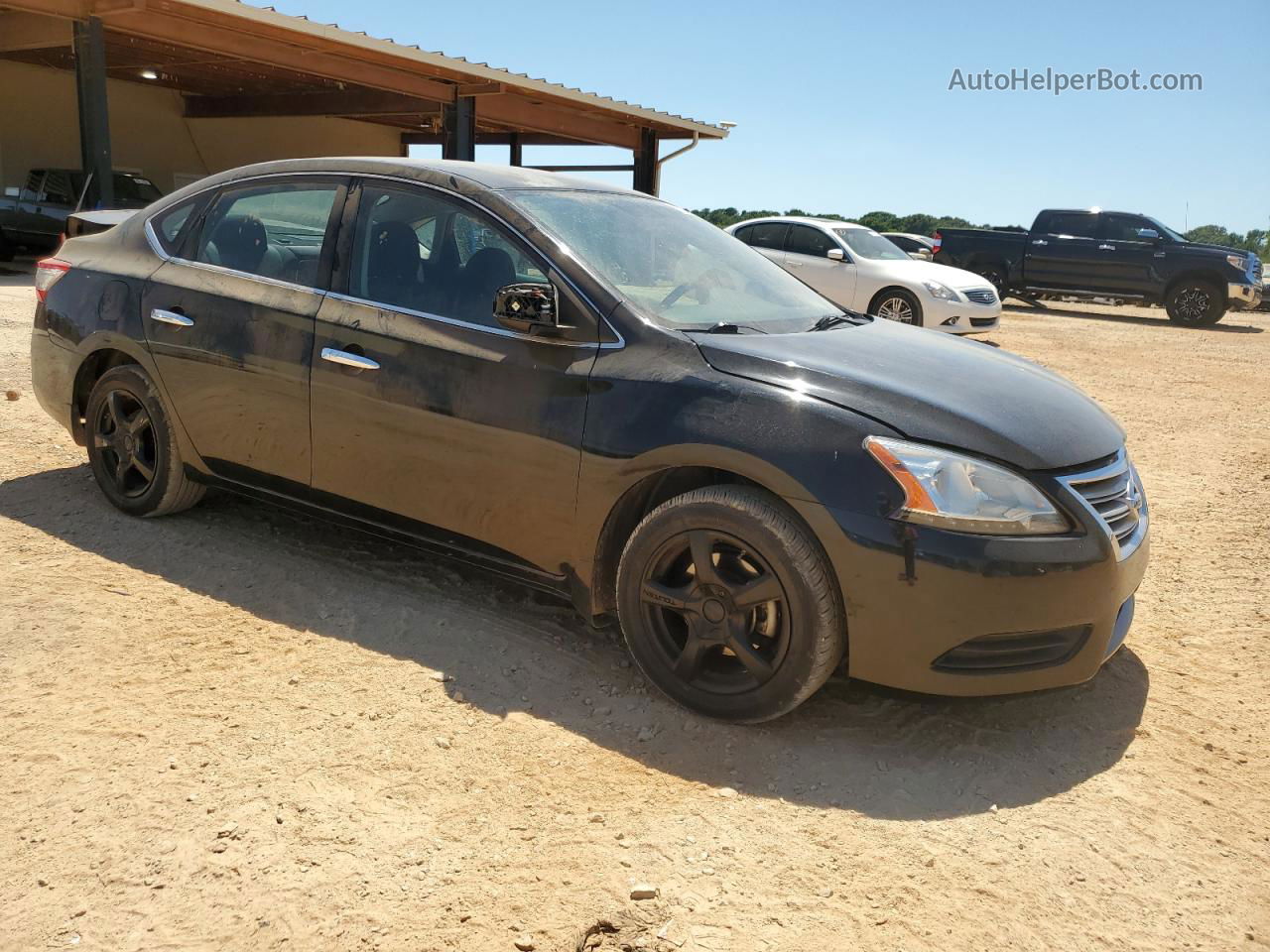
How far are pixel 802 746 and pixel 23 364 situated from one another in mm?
7166

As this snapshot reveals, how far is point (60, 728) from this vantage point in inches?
125

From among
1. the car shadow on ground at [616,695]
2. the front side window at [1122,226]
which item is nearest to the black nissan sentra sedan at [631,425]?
the car shadow on ground at [616,695]

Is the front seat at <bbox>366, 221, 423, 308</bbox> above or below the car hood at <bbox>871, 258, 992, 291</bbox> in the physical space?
below

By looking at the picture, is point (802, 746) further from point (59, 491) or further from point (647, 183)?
point (647, 183)

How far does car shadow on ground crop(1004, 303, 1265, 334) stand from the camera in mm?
18648

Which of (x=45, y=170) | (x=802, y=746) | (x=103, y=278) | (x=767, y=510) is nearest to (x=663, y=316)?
(x=767, y=510)

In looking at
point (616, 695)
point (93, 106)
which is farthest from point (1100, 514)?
point (93, 106)

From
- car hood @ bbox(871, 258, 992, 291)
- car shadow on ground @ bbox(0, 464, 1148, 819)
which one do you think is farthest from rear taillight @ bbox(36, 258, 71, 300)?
car hood @ bbox(871, 258, 992, 291)

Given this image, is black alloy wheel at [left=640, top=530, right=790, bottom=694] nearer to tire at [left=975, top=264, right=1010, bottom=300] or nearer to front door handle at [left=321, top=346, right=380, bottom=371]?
front door handle at [left=321, top=346, right=380, bottom=371]

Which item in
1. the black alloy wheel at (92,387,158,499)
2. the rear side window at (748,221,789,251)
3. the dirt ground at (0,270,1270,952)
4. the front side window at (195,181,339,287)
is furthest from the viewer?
the rear side window at (748,221,789,251)

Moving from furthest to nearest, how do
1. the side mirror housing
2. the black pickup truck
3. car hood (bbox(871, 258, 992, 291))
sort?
the black pickup truck
car hood (bbox(871, 258, 992, 291))
the side mirror housing

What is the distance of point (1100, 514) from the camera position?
3270 mm

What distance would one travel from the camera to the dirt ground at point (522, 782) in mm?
2463

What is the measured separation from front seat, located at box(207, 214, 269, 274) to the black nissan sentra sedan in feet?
0.05
